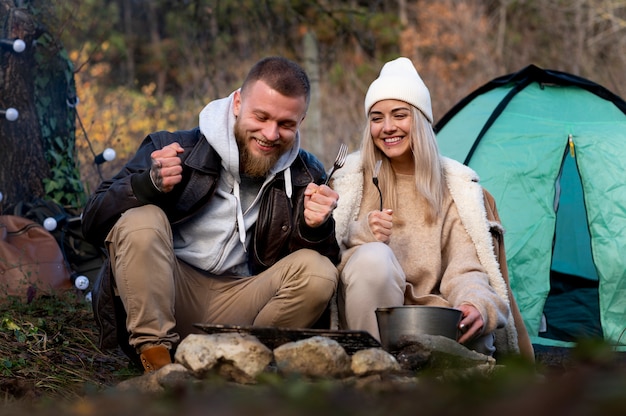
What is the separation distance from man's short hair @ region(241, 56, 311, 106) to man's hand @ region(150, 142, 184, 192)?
0.53m

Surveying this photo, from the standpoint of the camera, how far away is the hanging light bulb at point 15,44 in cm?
476

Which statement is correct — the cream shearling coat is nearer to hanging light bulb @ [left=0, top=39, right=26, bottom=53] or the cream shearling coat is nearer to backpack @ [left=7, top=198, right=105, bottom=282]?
backpack @ [left=7, top=198, right=105, bottom=282]

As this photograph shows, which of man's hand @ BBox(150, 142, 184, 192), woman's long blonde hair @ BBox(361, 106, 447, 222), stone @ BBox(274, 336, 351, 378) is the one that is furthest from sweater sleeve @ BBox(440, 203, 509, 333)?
man's hand @ BBox(150, 142, 184, 192)

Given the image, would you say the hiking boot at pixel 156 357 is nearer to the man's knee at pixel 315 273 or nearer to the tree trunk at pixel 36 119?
the man's knee at pixel 315 273

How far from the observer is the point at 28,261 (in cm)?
441

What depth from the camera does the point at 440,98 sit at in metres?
10.8

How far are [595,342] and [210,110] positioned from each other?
2.41 metres

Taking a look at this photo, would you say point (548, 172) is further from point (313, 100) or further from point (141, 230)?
point (313, 100)

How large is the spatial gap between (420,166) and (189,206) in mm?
1005

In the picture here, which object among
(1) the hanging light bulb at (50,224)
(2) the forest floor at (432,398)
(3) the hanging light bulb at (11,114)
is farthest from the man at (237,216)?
(3) the hanging light bulb at (11,114)

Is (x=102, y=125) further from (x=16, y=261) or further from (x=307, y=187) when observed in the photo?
(x=307, y=187)

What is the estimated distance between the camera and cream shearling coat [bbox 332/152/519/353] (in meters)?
3.67

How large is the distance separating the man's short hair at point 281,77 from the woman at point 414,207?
0.42 m

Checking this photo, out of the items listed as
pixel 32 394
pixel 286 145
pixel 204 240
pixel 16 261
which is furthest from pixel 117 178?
pixel 16 261
